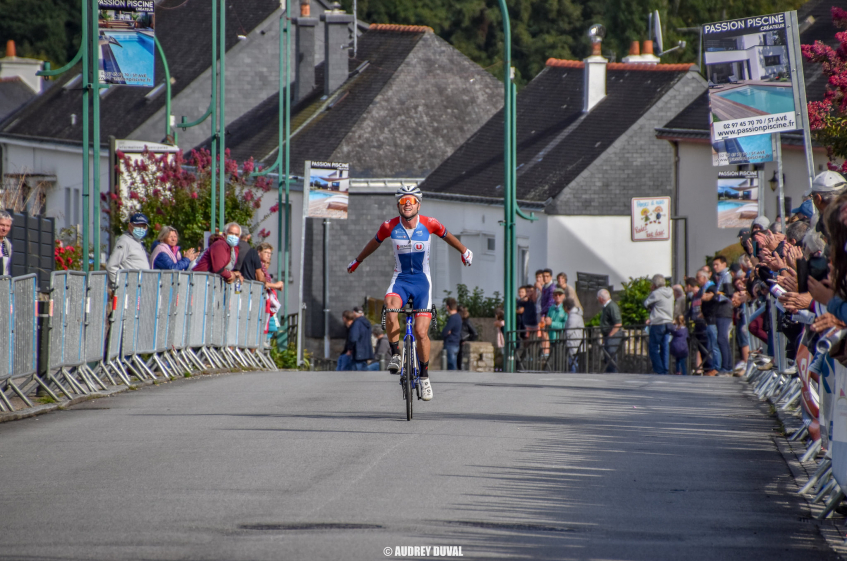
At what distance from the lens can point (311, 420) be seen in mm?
12508

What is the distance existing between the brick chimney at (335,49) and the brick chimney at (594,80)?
9993mm

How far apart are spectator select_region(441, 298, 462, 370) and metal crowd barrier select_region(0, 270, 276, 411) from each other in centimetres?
655

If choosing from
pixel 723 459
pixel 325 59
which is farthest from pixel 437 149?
pixel 723 459

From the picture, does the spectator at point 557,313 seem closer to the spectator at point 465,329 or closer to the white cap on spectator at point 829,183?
the spectator at point 465,329

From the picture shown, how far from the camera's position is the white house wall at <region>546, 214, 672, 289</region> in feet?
121

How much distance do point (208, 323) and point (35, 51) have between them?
53677mm

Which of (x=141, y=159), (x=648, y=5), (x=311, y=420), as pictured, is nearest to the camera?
(x=311, y=420)

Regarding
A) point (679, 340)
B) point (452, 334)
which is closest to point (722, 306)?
point (679, 340)

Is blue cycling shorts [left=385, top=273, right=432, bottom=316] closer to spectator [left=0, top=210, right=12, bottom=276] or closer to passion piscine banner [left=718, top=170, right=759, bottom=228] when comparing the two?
spectator [left=0, top=210, right=12, bottom=276]

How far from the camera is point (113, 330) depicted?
16.1 metres

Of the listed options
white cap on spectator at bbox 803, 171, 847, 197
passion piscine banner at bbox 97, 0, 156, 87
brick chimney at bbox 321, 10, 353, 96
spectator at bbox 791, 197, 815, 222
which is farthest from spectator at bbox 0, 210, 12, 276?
brick chimney at bbox 321, 10, 353, 96

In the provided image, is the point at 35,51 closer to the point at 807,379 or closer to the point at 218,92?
the point at 218,92

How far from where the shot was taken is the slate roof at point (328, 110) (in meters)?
45.2

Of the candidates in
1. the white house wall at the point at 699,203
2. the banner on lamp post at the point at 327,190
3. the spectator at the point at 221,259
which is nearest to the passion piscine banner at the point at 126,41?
the spectator at the point at 221,259
